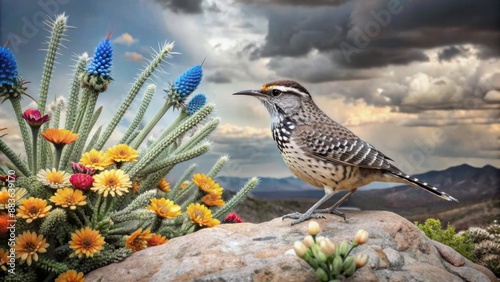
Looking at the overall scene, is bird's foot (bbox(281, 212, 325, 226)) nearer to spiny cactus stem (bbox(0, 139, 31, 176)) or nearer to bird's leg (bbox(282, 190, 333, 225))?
bird's leg (bbox(282, 190, 333, 225))

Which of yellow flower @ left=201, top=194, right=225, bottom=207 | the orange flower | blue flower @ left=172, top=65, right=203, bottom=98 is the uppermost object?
blue flower @ left=172, top=65, right=203, bottom=98

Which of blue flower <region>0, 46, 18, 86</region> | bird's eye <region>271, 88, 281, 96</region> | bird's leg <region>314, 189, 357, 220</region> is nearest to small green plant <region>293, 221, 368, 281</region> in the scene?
bird's leg <region>314, 189, 357, 220</region>

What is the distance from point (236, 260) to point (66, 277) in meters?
1.63

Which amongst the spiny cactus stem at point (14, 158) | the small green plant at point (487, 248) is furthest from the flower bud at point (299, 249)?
the small green plant at point (487, 248)

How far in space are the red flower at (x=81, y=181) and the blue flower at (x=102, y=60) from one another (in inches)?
49.7

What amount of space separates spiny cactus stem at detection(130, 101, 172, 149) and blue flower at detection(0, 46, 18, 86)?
1.41m

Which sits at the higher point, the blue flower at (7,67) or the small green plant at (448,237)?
the blue flower at (7,67)

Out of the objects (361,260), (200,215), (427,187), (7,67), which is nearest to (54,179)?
(7,67)

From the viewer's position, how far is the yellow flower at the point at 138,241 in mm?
5492

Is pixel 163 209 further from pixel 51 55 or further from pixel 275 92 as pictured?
pixel 51 55

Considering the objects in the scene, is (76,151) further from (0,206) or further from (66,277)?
(66,277)

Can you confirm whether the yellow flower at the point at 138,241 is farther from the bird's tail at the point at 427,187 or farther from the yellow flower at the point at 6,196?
the bird's tail at the point at 427,187

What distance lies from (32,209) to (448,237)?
4647mm

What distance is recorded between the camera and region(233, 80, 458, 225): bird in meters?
5.21
